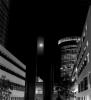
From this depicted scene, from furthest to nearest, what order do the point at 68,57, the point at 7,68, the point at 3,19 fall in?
1. the point at 68,57
2. the point at 3,19
3. the point at 7,68

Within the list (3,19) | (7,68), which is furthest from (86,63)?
(3,19)

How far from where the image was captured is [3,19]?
102 m

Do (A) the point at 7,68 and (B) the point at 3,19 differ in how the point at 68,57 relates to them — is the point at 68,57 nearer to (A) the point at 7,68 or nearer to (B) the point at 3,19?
(B) the point at 3,19

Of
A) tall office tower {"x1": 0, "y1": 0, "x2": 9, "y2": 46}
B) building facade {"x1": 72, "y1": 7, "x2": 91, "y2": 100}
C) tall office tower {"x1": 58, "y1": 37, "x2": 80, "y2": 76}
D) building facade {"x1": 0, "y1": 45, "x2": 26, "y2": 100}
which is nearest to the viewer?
building facade {"x1": 0, "y1": 45, "x2": 26, "y2": 100}

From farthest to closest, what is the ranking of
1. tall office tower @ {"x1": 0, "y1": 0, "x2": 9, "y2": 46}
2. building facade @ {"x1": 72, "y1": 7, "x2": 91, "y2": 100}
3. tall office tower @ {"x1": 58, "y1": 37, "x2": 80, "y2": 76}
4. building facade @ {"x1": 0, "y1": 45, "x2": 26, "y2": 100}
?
tall office tower @ {"x1": 58, "y1": 37, "x2": 80, "y2": 76}
tall office tower @ {"x1": 0, "y1": 0, "x2": 9, "y2": 46}
building facade @ {"x1": 72, "y1": 7, "x2": 91, "y2": 100}
building facade @ {"x1": 0, "y1": 45, "x2": 26, "y2": 100}

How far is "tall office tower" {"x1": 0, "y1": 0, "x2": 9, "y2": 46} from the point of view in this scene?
97.6 meters

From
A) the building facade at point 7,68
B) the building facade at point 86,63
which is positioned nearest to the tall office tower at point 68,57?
the building facade at point 86,63

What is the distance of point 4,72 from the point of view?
5438 centimetres

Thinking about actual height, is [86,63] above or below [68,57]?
below

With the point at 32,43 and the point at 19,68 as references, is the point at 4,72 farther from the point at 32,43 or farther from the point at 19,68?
the point at 32,43

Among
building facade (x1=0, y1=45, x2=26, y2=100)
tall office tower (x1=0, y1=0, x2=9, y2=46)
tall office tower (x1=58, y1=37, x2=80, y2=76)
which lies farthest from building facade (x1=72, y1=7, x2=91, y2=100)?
tall office tower (x1=58, y1=37, x2=80, y2=76)

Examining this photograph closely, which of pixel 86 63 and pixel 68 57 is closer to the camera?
pixel 86 63

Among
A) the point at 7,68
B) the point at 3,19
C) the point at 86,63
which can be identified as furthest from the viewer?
the point at 3,19

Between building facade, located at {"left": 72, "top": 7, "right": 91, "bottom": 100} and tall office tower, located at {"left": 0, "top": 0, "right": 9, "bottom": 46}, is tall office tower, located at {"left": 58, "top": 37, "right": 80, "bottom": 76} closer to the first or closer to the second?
tall office tower, located at {"left": 0, "top": 0, "right": 9, "bottom": 46}
